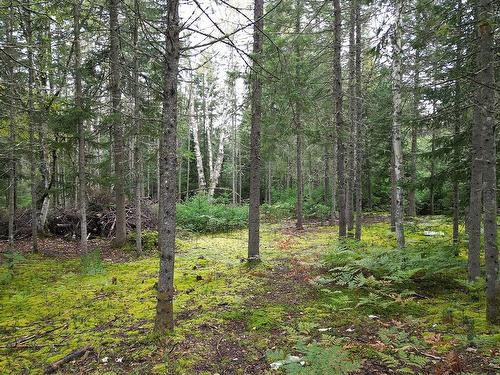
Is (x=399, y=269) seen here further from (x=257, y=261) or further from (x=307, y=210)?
(x=307, y=210)

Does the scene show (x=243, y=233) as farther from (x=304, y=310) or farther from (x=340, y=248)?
(x=304, y=310)

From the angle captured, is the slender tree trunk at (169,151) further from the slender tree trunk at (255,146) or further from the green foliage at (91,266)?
the green foliage at (91,266)

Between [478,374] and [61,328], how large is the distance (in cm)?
548

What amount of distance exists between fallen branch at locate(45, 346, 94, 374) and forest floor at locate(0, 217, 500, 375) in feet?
0.18

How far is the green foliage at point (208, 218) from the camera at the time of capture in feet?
54.2

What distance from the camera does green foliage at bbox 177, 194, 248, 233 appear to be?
1653cm

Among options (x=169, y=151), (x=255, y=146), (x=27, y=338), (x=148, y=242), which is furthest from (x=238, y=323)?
(x=148, y=242)

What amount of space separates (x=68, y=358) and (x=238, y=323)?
226cm

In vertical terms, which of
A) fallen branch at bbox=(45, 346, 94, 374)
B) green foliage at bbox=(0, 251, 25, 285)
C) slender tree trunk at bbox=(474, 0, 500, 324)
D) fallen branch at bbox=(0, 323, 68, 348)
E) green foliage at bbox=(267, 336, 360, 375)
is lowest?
fallen branch at bbox=(0, 323, 68, 348)

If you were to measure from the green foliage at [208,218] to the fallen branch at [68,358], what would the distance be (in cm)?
1192

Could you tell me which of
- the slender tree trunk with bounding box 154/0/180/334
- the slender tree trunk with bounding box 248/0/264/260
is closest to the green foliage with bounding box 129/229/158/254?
the slender tree trunk with bounding box 248/0/264/260

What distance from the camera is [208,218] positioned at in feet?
55.4

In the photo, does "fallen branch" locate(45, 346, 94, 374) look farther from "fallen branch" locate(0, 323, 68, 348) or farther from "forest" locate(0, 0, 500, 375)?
"fallen branch" locate(0, 323, 68, 348)

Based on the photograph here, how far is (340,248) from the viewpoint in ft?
28.0
